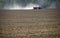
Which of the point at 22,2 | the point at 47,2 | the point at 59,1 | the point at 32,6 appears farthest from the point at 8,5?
the point at 59,1

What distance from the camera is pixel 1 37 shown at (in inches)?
59.4

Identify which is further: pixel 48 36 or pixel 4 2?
pixel 4 2

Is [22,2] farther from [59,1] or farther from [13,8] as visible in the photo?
[59,1]

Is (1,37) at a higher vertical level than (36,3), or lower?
higher

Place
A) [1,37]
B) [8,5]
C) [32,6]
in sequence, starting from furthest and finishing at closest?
[8,5]
[32,6]
[1,37]

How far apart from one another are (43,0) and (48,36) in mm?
3569

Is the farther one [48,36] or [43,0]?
[43,0]

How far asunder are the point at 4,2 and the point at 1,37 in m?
3.73

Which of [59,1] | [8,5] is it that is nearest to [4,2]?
[8,5]

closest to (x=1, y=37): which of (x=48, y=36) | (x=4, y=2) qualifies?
(x=48, y=36)

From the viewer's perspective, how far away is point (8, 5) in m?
5.17

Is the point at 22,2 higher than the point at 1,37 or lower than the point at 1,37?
lower

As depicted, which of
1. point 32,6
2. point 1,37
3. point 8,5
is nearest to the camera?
point 1,37

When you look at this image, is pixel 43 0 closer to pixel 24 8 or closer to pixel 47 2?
pixel 47 2
